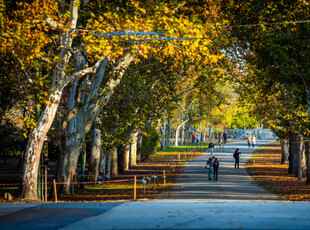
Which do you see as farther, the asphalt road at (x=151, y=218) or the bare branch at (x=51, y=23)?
the bare branch at (x=51, y=23)

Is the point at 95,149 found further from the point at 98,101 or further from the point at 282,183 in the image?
the point at 282,183

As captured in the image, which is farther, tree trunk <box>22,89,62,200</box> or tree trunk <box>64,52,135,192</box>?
tree trunk <box>64,52,135,192</box>

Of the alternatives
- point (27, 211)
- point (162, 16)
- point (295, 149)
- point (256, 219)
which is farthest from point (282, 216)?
point (295, 149)

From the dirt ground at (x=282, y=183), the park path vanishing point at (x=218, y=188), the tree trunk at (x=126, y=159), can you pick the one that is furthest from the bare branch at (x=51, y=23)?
the tree trunk at (x=126, y=159)

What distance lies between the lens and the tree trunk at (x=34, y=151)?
17.1 metres

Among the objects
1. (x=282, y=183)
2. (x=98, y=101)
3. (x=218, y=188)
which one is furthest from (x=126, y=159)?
(x=98, y=101)

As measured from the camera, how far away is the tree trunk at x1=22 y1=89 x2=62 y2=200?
1706 centimetres

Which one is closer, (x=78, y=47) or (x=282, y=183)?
(x=78, y=47)

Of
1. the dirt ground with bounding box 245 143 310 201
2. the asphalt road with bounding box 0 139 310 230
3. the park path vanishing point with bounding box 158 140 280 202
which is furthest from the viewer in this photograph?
the dirt ground with bounding box 245 143 310 201

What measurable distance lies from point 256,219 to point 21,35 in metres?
9.79

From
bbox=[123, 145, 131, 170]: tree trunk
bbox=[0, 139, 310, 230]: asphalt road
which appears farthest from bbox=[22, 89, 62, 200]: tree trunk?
bbox=[123, 145, 131, 170]: tree trunk

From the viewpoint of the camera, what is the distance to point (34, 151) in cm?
1706

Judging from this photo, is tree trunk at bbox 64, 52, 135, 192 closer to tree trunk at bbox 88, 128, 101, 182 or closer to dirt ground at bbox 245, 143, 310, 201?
tree trunk at bbox 88, 128, 101, 182

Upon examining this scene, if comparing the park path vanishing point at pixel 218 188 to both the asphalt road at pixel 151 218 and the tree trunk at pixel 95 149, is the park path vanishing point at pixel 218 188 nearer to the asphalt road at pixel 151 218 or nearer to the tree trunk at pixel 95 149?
the tree trunk at pixel 95 149
